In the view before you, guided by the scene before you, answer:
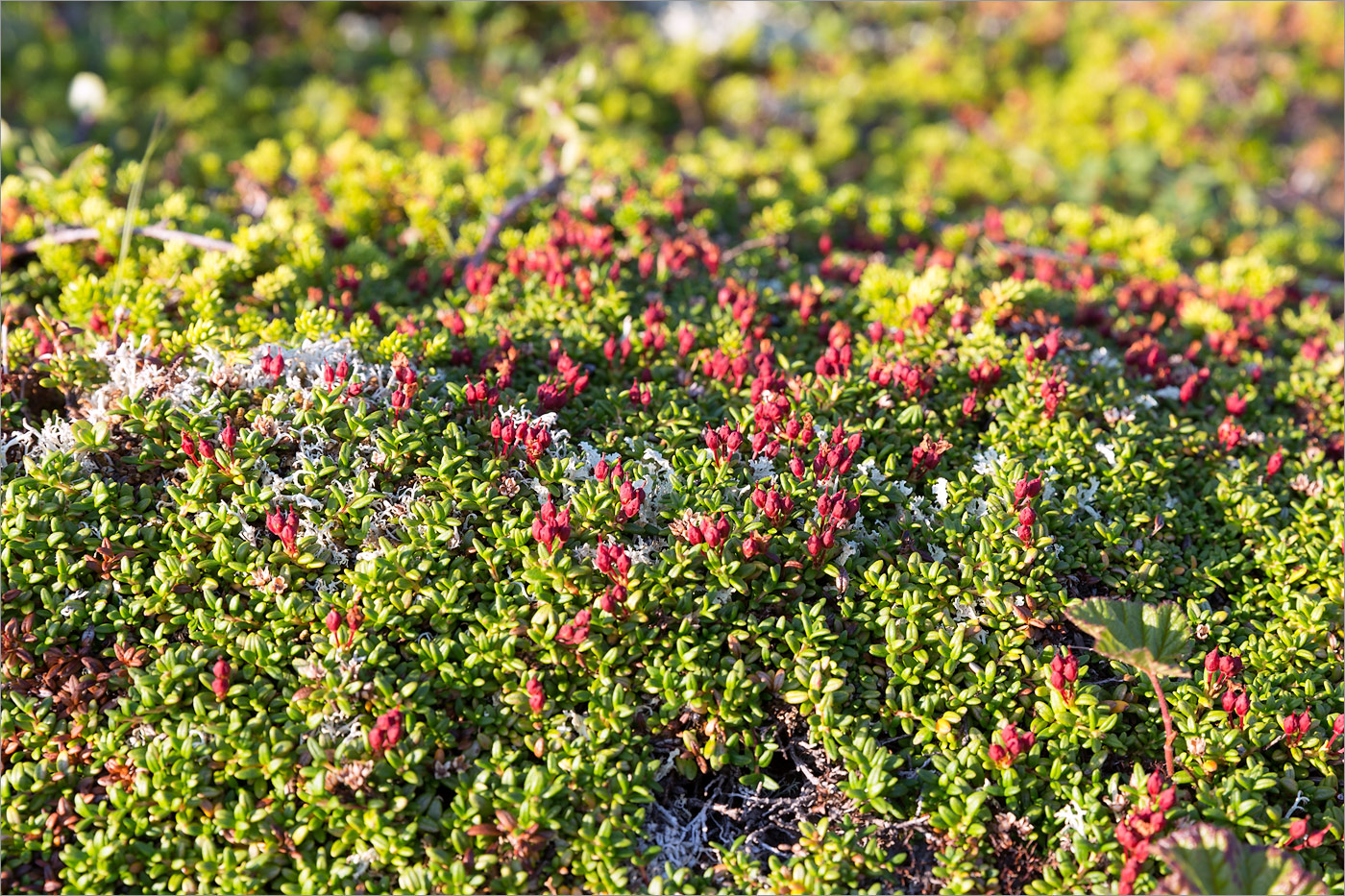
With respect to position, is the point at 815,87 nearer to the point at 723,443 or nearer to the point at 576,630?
the point at 723,443

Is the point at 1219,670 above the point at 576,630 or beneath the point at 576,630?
beneath

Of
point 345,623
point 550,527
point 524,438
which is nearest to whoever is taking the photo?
point 345,623

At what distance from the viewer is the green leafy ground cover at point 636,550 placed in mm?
3023

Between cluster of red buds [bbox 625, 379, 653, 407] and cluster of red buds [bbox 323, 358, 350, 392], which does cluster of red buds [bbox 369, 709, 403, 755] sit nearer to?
cluster of red buds [bbox 323, 358, 350, 392]

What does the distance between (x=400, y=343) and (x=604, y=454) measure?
1023mm

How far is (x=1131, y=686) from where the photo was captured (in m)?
3.47

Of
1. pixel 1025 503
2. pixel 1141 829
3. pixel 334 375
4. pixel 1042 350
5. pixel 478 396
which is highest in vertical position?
pixel 334 375

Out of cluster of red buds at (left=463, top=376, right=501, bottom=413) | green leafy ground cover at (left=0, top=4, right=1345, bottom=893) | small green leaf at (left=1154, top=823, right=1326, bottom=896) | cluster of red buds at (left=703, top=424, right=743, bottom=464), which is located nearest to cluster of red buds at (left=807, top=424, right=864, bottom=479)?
green leafy ground cover at (left=0, top=4, right=1345, bottom=893)

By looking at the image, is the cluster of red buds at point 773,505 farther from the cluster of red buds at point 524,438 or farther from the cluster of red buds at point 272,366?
the cluster of red buds at point 272,366

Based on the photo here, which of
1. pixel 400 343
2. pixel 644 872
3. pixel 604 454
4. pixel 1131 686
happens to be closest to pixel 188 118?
pixel 400 343

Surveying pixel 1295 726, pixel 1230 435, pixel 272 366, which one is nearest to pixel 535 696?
pixel 272 366

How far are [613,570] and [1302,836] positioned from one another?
7.76 ft

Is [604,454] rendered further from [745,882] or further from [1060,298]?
[1060,298]

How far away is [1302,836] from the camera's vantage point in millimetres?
3045
